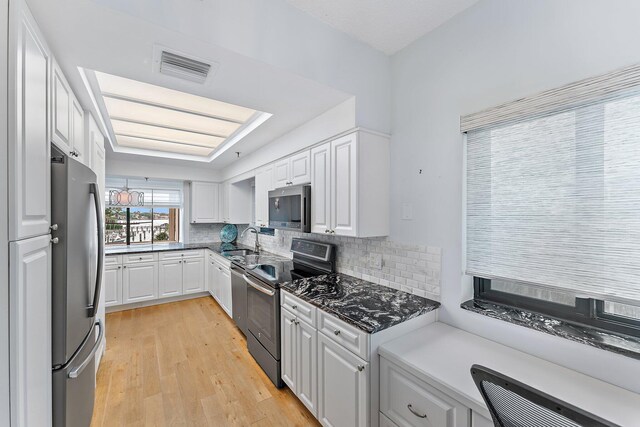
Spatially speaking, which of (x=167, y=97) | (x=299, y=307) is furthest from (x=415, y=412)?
(x=167, y=97)

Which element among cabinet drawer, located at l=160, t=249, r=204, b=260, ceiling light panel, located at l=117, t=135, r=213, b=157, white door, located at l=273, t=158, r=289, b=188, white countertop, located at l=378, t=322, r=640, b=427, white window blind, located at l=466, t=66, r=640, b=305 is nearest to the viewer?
white countertop, located at l=378, t=322, r=640, b=427

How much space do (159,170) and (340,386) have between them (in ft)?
A: 15.1

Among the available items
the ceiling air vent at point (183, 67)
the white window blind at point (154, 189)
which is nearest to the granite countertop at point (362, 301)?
the ceiling air vent at point (183, 67)

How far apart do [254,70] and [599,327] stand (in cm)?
236

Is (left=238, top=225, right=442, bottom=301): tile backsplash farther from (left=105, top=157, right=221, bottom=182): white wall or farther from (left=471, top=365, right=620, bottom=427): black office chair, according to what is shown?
(left=105, top=157, right=221, bottom=182): white wall

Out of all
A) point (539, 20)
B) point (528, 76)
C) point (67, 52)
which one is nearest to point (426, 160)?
point (528, 76)

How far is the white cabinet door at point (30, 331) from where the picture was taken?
0.92 metres

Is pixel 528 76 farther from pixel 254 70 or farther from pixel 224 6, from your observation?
pixel 224 6

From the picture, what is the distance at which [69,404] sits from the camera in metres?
1.29

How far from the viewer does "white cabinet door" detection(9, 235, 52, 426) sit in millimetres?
918

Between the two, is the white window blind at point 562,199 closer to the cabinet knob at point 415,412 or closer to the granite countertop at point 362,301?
the granite countertop at point 362,301

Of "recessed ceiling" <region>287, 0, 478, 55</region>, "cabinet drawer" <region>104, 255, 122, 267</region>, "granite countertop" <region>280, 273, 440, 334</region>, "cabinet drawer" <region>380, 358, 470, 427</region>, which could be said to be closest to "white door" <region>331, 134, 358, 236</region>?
"granite countertop" <region>280, 273, 440, 334</region>

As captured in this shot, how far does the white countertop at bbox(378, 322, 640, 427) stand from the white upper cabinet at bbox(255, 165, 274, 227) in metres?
2.34

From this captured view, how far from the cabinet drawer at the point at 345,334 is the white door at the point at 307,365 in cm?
14
